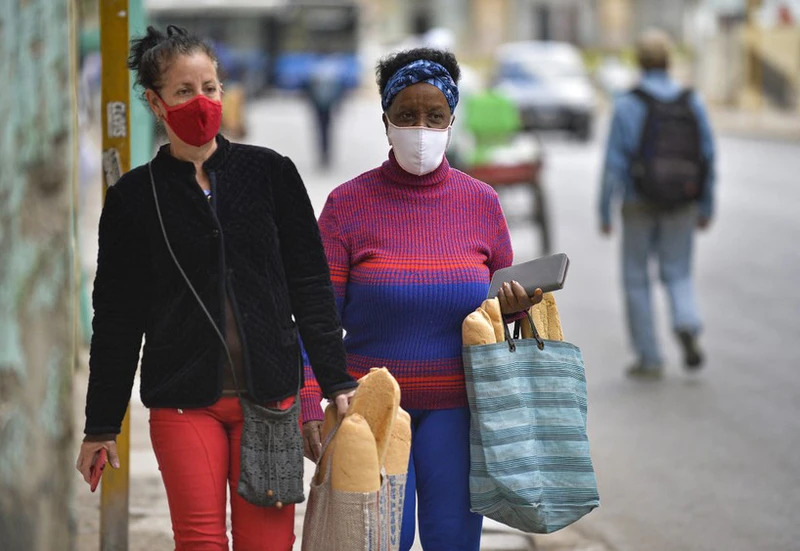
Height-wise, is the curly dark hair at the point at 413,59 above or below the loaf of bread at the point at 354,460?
above

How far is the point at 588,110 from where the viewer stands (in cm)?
3042

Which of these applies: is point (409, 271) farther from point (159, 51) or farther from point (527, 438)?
point (159, 51)

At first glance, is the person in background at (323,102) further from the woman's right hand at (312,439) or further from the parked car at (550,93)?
the woman's right hand at (312,439)

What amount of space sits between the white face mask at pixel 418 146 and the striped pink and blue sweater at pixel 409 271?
0.20 feet

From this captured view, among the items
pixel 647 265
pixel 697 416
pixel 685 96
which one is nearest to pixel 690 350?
pixel 647 265

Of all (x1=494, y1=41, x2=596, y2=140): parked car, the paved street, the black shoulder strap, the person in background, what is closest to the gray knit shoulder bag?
the paved street

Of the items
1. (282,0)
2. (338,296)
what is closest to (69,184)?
(338,296)

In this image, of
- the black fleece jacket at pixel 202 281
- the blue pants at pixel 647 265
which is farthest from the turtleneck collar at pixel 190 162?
the blue pants at pixel 647 265

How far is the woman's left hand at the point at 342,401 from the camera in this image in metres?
3.73

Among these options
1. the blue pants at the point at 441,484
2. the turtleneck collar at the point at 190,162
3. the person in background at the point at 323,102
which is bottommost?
the blue pants at the point at 441,484

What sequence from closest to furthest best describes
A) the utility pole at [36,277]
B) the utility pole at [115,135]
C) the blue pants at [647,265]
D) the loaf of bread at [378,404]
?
1. the utility pole at [36,277]
2. the loaf of bread at [378,404]
3. the utility pole at [115,135]
4. the blue pants at [647,265]

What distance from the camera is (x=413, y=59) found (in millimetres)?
4000

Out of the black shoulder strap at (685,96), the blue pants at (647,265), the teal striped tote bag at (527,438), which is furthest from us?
the blue pants at (647,265)

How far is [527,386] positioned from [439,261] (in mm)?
411
